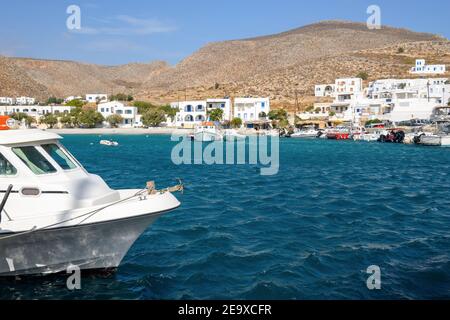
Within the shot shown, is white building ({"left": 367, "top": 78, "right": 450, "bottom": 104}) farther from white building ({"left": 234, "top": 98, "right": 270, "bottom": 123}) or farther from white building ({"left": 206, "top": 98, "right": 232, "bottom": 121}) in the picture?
white building ({"left": 206, "top": 98, "right": 232, "bottom": 121})

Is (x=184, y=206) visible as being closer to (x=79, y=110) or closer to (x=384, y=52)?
(x=79, y=110)

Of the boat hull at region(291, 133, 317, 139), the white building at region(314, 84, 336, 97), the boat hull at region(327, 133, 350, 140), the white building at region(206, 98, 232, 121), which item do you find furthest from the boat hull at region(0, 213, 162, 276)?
the white building at region(314, 84, 336, 97)

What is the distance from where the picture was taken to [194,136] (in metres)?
80.7

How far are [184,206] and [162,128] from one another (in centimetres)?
8459

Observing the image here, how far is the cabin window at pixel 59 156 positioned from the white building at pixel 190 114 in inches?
3579

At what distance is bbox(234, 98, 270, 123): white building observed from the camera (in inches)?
4119

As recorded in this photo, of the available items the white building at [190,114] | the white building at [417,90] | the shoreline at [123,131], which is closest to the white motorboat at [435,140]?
the white building at [417,90]

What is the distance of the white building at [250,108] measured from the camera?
105 meters

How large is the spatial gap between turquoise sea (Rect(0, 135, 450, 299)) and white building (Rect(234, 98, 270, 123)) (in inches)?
3014

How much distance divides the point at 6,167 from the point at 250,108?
94847 millimetres

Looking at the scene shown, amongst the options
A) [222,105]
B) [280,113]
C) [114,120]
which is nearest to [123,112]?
[114,120]
